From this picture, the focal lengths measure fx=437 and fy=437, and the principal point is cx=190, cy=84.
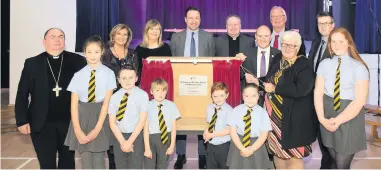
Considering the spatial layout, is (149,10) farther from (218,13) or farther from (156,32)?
(156,32)

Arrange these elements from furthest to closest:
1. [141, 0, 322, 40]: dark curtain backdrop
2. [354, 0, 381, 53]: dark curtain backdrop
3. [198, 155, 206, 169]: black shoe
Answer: [141, 0, 322, 40]: dark curtain backdrop < [354, 0, 381, 53]: dark curtain backdrop < [198, 155, 206, 169]: black shoe

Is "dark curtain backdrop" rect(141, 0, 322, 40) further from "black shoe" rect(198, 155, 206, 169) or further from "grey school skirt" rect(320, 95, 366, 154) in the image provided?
"grey school skirt" rect(320, 95, 366, 154)

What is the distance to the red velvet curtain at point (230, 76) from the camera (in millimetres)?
3545

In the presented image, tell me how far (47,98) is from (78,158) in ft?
6.05

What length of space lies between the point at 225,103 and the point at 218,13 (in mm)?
5826

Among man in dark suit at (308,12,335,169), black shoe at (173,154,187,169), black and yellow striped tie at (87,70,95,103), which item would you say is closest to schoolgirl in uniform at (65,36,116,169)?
black and yellow striped tie at (87,70,95,103)

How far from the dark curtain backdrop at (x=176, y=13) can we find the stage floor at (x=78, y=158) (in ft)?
10.4

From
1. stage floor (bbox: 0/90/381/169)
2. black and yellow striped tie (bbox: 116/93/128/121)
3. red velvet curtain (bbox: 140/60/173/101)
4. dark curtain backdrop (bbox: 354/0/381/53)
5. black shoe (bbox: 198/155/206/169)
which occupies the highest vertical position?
dark curtain backdrop (bbox: 354/0/381/53)

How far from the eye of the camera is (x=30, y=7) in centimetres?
909

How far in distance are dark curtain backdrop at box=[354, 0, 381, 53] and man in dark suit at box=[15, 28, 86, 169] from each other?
254 inches

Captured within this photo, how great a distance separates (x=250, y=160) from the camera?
3332 millimetres

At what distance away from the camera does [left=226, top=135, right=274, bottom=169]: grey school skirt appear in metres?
3.32

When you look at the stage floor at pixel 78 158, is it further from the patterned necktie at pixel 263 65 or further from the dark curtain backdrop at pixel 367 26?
the dark curtain backdrop at pixel 367 26

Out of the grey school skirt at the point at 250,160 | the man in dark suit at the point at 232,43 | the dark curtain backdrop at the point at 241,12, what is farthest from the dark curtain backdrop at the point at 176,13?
the grey school skirt at the point at 250,160
